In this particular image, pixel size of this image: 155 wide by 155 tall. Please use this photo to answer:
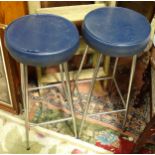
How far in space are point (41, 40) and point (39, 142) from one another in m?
0.69

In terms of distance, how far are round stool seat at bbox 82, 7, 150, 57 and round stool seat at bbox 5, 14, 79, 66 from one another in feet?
0.27

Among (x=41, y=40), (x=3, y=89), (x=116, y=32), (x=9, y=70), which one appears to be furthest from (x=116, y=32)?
(x=3, y=89)

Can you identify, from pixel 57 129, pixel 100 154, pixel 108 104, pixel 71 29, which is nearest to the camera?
pixel 71 29

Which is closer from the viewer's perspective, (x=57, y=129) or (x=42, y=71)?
(x=57, y=129)

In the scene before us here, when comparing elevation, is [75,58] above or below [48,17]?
below

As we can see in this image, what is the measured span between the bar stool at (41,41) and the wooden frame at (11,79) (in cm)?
19

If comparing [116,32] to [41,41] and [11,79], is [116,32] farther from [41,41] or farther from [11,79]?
[11,79]

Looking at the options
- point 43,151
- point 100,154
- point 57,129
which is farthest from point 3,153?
point 100,154

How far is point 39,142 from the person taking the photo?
1502mm

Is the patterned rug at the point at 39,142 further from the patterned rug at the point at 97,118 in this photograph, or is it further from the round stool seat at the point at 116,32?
the round stool seat at the point at 116,32

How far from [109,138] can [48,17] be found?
79 cm

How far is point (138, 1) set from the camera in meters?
1.76

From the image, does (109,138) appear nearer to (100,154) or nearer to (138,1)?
(100,154)

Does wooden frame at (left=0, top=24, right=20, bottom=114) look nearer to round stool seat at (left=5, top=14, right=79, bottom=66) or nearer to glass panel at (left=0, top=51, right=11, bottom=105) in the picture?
glass panel at (left=0, top=51, right=11, bottom=105)
